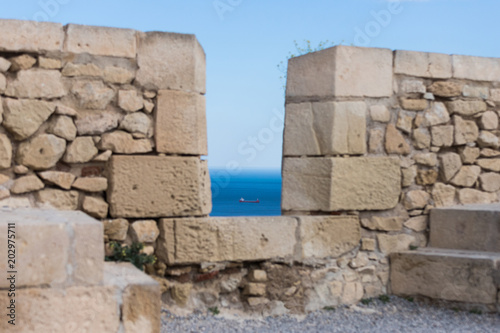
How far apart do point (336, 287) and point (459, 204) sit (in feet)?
4.60

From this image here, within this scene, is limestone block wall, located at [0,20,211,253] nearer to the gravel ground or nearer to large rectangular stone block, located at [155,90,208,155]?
large rectangular stone block, located at [155,90,208,155]

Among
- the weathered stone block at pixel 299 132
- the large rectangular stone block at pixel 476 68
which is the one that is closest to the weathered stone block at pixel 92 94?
the weathered stone block at pixel 299 132

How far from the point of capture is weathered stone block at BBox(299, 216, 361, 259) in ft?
14.8

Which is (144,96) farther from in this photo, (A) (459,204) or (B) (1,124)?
(A) (459,204)

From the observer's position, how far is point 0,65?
12.3 ft

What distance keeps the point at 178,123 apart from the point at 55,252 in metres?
1.58

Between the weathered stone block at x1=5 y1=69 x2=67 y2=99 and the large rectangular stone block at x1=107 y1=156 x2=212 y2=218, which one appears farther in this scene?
the large rectangular stone block at x1=107 y1=156 x2=212 y2=218

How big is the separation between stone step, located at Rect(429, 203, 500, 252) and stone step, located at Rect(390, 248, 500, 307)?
103mm

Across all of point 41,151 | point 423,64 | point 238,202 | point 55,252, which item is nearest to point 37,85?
point 41,151

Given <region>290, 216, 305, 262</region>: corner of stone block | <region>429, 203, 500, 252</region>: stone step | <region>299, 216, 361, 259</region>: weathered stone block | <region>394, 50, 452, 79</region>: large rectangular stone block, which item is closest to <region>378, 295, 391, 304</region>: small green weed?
<region>299, 216, 361, 259</region>: weathered stone block

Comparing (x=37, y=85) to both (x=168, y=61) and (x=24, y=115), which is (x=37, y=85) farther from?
(x=168, y=61)

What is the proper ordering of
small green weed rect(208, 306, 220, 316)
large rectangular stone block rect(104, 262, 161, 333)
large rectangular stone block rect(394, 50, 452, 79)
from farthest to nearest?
large rectangular stone block rect(394, 50, 452, 79)
small green weed rect(208, 306, 220, 316)
large rectangular stone block rect(104, 262, 161, 333)

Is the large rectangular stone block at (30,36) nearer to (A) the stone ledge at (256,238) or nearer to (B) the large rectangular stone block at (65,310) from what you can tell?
(A) the stone ledge at (256,238)

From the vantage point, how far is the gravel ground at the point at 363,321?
4.05 metres
